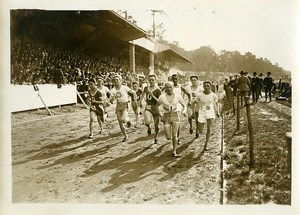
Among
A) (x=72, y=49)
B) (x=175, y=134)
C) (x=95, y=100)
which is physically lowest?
(x=175, y=134)

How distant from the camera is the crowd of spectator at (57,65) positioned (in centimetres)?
305

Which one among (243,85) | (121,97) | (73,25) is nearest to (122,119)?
(121,97)

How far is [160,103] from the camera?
3.12 m

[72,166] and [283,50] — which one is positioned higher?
[283,50]

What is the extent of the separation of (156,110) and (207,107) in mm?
390

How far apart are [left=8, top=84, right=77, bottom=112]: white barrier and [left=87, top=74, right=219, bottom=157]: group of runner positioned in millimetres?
163

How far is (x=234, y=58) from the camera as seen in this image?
2951 mm

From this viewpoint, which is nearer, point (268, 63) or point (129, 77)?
point (268, 63)

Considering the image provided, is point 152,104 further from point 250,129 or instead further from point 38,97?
point 38,97

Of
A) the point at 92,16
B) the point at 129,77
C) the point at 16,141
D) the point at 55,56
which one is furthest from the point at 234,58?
the point at 16,141

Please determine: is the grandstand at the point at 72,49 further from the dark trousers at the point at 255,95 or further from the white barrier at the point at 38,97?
the dark trousers at the point at 255,95

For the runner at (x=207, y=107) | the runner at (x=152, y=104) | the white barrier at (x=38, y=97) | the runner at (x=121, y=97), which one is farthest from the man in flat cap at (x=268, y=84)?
the white barrier at (x=38, y=97)

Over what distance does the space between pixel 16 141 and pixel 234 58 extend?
1698 millimetres

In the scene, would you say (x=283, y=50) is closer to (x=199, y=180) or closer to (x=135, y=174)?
(x=199, y=180)
